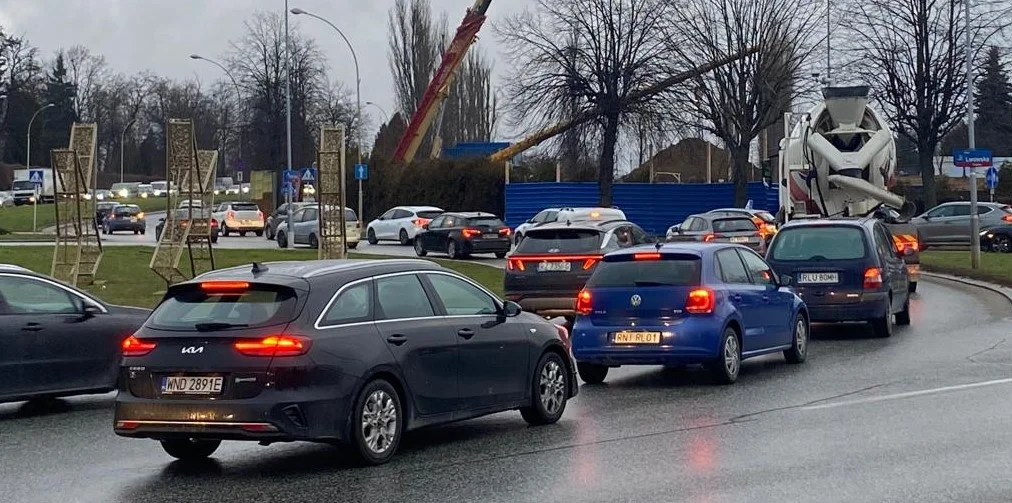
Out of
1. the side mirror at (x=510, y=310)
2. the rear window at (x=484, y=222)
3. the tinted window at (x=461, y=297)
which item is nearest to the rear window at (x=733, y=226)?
the rear window at (x=484, y=222)

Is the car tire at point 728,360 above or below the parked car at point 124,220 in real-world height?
below

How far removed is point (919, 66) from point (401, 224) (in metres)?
21.7

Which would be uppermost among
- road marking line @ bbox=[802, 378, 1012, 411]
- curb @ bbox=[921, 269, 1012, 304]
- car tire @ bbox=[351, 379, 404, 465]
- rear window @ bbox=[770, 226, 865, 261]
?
rear window @ bbox=[770, 226, 865, 261]

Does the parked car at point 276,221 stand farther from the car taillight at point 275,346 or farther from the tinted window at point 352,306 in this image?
the car taillight at point 275,346

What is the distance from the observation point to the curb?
2753cm

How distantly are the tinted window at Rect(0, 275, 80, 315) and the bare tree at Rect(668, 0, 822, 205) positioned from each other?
148 feet

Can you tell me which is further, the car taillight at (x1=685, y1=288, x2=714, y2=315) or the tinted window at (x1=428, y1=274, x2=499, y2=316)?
the car taillight at (x1=685, y1=288, x2=714, y2=315)

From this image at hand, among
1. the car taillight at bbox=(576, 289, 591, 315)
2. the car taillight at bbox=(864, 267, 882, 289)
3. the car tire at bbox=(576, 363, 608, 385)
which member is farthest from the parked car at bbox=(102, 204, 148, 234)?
the car taillight at bbox=(576, 289, 591, 315)

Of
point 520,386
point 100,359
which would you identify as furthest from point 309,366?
point 100,359

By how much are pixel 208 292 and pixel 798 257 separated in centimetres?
1135

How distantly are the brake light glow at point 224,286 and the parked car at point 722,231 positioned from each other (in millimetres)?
23279

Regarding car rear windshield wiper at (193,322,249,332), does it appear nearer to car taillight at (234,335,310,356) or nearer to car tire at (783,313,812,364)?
car taillight at (234,335,310,356)

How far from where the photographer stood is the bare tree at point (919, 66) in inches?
2178

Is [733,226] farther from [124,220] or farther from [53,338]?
[124,220]
